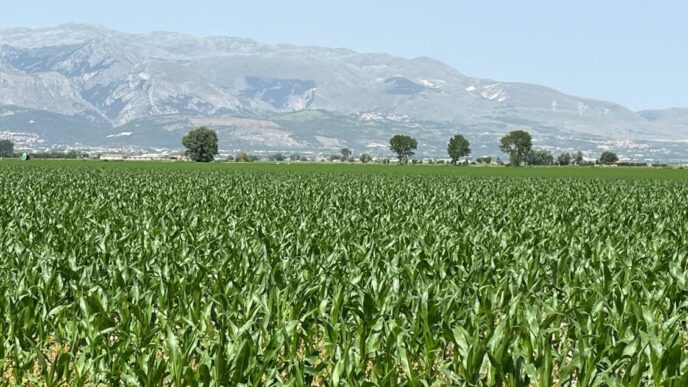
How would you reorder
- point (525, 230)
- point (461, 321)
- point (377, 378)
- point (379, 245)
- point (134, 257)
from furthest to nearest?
point (525, 230), point (379, 245), point (134, 257), point (461, 321), point (377, 378)

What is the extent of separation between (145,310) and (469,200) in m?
24.9

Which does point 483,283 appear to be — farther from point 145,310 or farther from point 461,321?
point 145,310

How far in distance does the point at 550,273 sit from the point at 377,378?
6883mm

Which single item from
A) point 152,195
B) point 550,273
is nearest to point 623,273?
point 550,273

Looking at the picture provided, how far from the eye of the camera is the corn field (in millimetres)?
6840

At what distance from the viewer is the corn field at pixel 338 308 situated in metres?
6.84

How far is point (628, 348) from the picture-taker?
7.19 meters

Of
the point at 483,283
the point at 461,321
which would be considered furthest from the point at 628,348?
the point at 483,283

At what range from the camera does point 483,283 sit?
11594 millimetres

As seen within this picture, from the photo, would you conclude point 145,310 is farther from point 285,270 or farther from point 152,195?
point 152,195

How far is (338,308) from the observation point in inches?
362

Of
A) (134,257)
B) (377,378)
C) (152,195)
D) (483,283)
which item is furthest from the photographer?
(152,195)

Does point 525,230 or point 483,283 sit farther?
point 525,230

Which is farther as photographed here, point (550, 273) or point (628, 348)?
point (550, 273)
